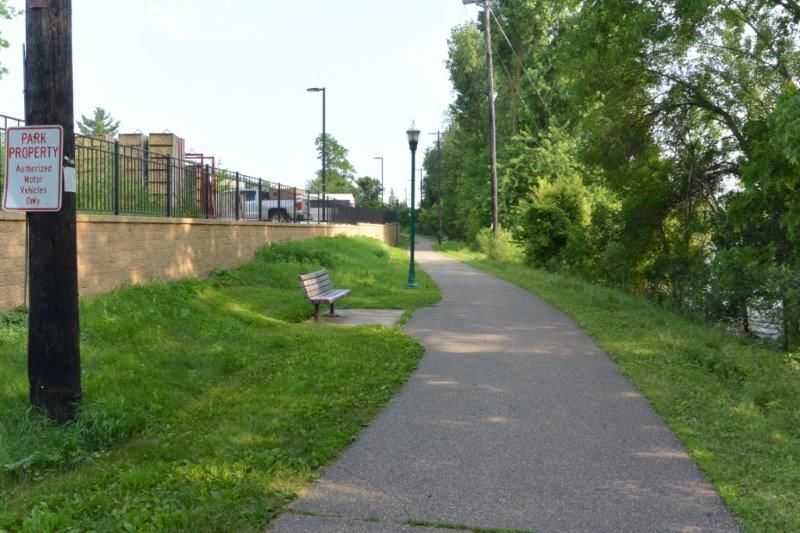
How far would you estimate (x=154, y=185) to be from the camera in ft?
41.7

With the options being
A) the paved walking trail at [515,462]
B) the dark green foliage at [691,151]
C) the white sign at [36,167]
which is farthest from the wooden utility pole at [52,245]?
the dark green foliage at [691,151]

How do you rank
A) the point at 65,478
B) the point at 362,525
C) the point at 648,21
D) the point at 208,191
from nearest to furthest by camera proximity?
the point at 362,525, the point at 65,478, the point at 648,21, the point at 208,191

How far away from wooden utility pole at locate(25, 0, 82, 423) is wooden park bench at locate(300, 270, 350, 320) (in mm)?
5814

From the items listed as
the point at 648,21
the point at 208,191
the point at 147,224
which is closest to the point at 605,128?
the point at 648,21

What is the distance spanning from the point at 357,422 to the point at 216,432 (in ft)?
3.71

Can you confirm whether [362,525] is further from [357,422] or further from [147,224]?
[147,224]

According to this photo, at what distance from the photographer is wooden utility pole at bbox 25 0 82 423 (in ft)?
18.4

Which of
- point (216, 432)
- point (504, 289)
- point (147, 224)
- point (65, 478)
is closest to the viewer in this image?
point (65, 478)

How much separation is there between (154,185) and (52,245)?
7355mm

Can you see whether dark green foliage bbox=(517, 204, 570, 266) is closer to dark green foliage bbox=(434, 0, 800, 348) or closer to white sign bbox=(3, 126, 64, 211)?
dark green foliage bbox=(434, 0, 800, 348)

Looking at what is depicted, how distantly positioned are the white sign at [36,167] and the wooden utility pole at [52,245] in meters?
0.08

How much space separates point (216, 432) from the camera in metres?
5.52

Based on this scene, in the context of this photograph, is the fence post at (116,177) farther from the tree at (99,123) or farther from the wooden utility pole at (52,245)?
the tree at (99,123)

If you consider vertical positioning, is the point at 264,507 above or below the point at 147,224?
below
